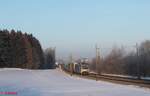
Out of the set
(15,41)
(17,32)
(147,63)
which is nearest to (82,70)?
(147,63)

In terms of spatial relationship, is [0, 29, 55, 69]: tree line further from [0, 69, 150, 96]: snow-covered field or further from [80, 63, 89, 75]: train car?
[0, 69, 150, 96]: snow-covered field

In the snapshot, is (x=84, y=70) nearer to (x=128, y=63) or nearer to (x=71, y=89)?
(x=128, y=63)

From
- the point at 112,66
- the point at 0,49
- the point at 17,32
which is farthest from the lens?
the point at 17,32

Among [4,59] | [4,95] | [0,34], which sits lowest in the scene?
[4,95]

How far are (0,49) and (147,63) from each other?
5316 centimetres

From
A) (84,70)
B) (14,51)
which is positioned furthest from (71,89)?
(14,51)

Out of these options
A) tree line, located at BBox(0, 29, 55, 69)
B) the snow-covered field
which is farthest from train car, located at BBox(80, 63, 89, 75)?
tree line, located at BBox(0, 29, 55, 69)

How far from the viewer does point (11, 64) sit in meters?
114

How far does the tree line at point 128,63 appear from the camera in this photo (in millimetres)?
68400

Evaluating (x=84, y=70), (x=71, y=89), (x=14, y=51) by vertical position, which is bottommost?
(x=71, y=89)

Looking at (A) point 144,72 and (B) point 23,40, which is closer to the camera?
(A) point 144,72

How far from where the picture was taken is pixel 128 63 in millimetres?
84125

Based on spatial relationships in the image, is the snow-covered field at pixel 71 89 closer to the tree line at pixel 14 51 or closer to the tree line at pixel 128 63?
the tree line at pixel 128 63

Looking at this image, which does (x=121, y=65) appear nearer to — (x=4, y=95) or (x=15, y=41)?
(x=15, y=41)
